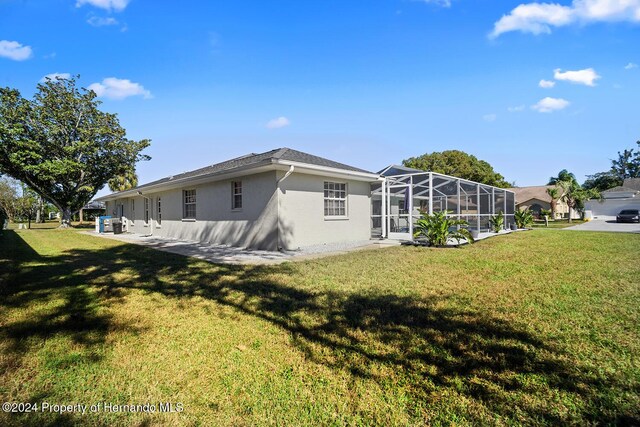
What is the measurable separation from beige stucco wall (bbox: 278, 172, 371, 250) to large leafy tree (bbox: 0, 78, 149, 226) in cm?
2304

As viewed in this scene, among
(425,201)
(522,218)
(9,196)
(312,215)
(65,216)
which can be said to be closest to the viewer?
(312,215)

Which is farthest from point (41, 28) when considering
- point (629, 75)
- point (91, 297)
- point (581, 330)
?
point (629, 75)

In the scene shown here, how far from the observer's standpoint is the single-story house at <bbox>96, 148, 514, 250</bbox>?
1065cm

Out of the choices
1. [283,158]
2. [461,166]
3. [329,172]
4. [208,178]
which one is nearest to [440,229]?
[329,172]

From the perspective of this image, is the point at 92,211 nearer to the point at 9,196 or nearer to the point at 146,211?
the point at 9,196

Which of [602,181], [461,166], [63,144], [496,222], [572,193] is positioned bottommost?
[496,222]

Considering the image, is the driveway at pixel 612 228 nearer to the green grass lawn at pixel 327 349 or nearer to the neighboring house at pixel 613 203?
the neighboring house at pixel 613 203

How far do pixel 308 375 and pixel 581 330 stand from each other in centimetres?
339

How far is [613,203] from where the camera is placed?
135 ft

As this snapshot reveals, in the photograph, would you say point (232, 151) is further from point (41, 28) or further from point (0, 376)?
point (0, 376)

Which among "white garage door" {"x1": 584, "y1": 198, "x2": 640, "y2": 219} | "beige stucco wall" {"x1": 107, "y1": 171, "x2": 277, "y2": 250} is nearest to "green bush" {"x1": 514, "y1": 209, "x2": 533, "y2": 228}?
"beige stucco wall" {"x1": 107, "y1": 171, "x2": 277, "y2": 250}

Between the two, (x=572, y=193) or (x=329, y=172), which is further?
(x=572, y=193)

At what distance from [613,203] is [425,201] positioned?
39.8 meters

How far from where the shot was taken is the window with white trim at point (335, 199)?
12.4m
